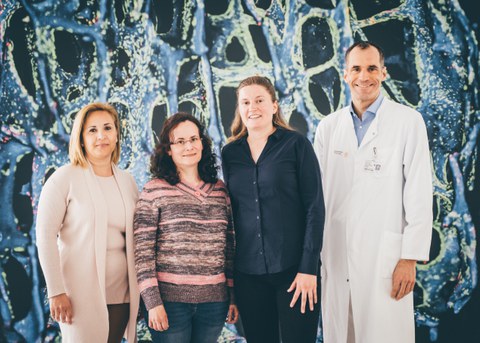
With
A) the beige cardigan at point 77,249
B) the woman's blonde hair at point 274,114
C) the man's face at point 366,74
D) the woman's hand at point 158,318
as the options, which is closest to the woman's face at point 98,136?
the beige cardigan at point 77,249

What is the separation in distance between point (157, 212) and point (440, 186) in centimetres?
167

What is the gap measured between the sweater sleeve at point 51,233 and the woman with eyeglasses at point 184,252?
31 centimetres

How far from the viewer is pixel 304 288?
4.83 ft

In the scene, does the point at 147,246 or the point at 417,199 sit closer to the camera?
the point at 147,246

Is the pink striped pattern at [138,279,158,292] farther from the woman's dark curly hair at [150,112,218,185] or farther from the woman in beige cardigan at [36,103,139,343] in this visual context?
the woman's dark curly hair at [150,112,218,185]

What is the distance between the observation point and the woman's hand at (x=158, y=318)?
4.85 ft

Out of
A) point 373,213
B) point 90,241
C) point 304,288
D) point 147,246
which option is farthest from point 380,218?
point 90,241

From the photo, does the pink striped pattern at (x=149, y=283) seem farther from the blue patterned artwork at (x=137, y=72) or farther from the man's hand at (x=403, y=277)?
the blue patterned artwork at (x=137, y=72)

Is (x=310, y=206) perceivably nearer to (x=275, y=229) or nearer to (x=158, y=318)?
(x=275, y=229)

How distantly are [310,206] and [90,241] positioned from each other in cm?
84

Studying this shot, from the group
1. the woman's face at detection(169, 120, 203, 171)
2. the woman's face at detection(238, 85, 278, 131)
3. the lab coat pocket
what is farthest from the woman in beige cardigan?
the lab coat pocket

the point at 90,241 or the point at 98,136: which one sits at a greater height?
the point at 98,136

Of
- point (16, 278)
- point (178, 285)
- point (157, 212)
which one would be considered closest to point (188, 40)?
point (157, 212)

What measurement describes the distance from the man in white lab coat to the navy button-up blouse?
1.04 ft
